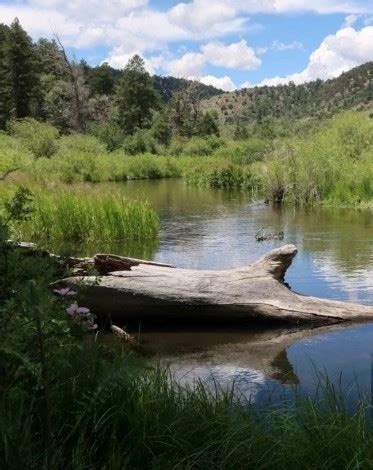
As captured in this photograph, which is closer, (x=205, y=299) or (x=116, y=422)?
(x=116, y=422)

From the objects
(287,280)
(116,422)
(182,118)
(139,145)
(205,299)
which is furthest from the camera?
(182,118)

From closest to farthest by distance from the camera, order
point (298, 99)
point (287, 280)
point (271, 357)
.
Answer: point (271, 357) < point (287, 280) < point (298, 99)

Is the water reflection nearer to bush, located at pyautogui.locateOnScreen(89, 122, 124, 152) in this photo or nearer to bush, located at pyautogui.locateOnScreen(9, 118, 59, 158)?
bush, located at pyautogui.locateOnScreen(9, 118, 59, 158)

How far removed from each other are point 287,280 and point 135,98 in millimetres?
58438

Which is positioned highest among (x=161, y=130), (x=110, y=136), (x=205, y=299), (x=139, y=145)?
(x=161, y=130)

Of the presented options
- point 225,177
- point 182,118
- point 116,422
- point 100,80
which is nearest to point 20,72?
point 182,118

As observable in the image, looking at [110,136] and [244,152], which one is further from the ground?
[110,136]

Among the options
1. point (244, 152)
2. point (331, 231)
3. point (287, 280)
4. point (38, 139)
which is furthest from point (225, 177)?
point (287, 280)

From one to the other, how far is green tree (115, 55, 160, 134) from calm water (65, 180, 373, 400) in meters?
44.3

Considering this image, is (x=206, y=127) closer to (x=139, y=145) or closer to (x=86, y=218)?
(x=139, y=145)

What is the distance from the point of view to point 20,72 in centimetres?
5753

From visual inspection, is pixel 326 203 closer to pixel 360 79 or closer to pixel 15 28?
pixel 15 28

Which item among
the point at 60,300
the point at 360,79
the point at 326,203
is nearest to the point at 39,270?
the point at 60,300

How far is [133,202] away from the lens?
560 inches
